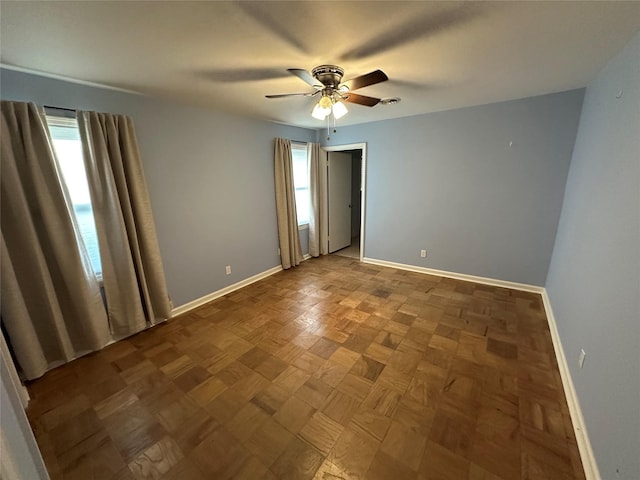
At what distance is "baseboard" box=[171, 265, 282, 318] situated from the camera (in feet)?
9.43

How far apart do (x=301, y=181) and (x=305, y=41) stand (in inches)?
113

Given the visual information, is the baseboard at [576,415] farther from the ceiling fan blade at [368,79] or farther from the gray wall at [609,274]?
the ceiling fan blade at [368,79]

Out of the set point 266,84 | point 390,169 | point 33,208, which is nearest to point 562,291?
point 390,169

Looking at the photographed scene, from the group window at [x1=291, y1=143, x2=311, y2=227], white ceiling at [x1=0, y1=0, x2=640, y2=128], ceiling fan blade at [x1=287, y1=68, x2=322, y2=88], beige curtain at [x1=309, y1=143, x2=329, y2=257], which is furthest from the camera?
beige curtain at [x1=309, y1=143, x2=329, y2=257]

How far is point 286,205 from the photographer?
13.0 ft

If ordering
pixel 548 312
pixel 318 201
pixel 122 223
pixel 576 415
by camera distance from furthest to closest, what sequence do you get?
pixel 318 201 → pixel 548 312 → pixel 122 223 → pixel 576 415

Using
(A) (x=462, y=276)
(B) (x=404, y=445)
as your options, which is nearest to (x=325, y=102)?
(B) (x=404, y=445)

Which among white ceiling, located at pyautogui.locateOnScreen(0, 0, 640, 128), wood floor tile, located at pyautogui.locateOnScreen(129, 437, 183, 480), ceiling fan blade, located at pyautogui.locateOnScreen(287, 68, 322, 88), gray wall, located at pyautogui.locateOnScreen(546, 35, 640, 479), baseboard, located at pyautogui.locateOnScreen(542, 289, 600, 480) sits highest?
white ceiling, located at pyautogui.locateOnScreen(0, 0, 640, 128)

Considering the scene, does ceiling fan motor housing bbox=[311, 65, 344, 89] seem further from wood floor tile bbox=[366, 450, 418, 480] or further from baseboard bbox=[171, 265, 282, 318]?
baseboard bbox=[171, 265, 282, 318]

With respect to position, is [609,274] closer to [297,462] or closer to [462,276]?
[297,462]

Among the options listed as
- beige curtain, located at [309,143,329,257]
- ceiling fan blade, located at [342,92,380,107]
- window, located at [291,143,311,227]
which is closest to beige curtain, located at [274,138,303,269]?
window, located at [291,143,311,227]

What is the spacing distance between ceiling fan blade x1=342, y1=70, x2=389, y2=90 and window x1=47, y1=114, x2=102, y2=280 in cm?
220

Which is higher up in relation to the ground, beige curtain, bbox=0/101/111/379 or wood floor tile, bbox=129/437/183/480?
beige curtain, bbox=0/101/111/379

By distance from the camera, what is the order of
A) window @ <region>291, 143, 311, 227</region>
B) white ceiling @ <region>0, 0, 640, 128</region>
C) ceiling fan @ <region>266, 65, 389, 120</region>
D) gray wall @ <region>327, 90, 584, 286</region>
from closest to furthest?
white ceiling @ <region>0, 0, 640, 128</region>, ceiling fan @ <region>266, 65, 389, 120</region>, gray wall @ <region>327, 90, 584, 286</region>, window @ <region>291, 143, 311, 227</region>
